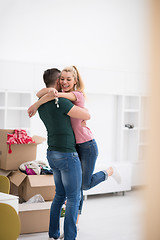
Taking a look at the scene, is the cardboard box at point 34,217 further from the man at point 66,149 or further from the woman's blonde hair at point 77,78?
the woman's blonde hair at point 77,78

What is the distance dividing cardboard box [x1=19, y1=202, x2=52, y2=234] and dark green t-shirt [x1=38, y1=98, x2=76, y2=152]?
84 centimetres

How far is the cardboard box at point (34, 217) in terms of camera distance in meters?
3.28

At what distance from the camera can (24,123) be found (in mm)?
4820

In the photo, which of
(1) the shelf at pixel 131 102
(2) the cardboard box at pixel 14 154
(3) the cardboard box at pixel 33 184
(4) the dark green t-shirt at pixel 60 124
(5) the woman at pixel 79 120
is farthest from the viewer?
(1) the shelf at pixel 131 102

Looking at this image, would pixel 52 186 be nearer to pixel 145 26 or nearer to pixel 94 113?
pixel 94 113

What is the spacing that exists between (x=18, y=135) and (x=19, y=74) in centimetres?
121

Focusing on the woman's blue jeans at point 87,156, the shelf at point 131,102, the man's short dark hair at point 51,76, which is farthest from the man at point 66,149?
the shelf at point 131,102

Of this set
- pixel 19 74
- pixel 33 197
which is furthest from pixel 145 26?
pixel 19 74

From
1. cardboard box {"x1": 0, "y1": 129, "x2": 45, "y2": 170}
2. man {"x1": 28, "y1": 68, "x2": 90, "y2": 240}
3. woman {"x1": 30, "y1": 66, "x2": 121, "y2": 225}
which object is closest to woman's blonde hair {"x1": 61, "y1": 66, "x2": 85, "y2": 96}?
woman {"x1": 30, "y1": 66, "x2": 121, "y2": 225}

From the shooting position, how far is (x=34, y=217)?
3326 millimetres

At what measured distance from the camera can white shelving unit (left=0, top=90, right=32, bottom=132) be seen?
15.4ft

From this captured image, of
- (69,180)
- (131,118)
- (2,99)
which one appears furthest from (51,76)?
(131,118)

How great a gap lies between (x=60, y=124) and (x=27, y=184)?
1.03 m

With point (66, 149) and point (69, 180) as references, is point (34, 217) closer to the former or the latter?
point (69, 180)
